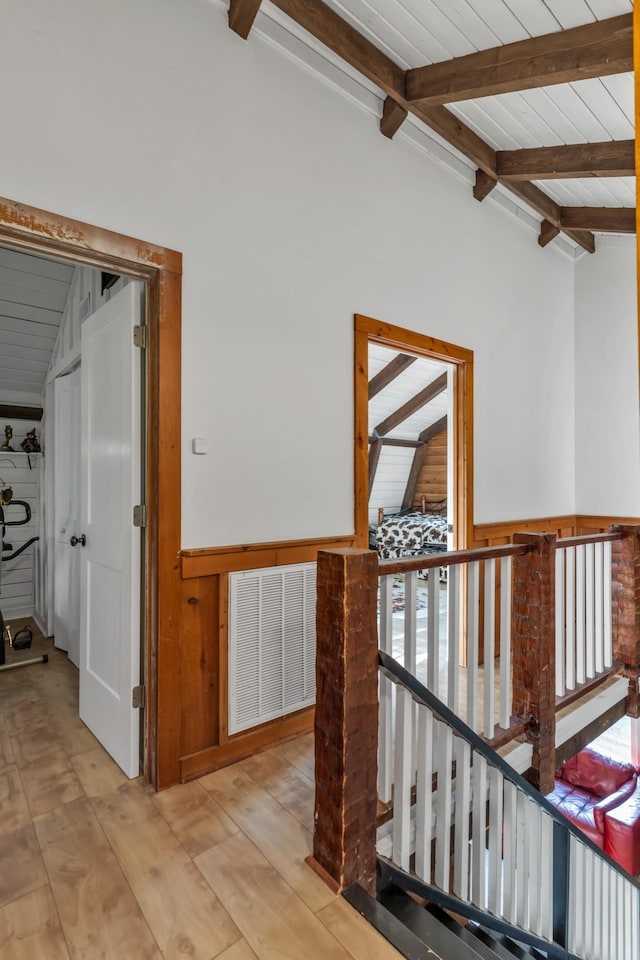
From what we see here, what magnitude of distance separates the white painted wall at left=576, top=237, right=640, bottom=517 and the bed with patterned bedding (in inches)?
84.8

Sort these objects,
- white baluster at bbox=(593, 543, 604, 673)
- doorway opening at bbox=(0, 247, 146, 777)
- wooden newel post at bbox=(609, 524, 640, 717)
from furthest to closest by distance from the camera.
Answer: wooden newel post at bbox=(609, 524, 640, 717) → white baluster at bbox=(593, 543, 604, 673) → doorway opening at bbox=(0, 247, 146, 777)

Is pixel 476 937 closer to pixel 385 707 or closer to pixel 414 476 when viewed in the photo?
pixel 385 707

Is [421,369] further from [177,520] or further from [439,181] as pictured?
[177,520]

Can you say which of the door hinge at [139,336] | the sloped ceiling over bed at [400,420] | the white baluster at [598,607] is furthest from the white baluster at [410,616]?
the sloped ceiling over bed at [400,420]

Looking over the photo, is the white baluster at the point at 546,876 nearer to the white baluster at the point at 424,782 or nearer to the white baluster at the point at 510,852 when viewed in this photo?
the white baluster at the point at 510,852

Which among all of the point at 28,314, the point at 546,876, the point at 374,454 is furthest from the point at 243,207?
the point at 374,454

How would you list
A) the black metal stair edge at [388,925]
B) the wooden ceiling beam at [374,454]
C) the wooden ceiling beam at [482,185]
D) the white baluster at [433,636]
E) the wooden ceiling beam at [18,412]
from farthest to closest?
1. the wooden ceiling beam at [374,454]
2. the wooden ceiling beam at [18,412]
3. the wooden ceiling beam at [482,185]
4. the white baluster at [433,636]
5. the black metal stair edge at [388,925]

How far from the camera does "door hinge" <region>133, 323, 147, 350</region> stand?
6.74 feet

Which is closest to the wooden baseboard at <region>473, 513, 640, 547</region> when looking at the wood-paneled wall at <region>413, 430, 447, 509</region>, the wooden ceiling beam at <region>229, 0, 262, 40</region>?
the wooden ceiling beam at <region>229, 0, 262, 40</region>

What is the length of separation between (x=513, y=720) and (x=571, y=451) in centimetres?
301

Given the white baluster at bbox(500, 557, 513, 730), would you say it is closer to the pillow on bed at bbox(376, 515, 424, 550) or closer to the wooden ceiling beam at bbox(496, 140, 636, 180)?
the wooden ceiling beam at bbox(496, 140, 636, 180)

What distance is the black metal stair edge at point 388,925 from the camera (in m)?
1.27

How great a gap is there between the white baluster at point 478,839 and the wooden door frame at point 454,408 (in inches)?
42.5

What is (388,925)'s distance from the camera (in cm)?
134
